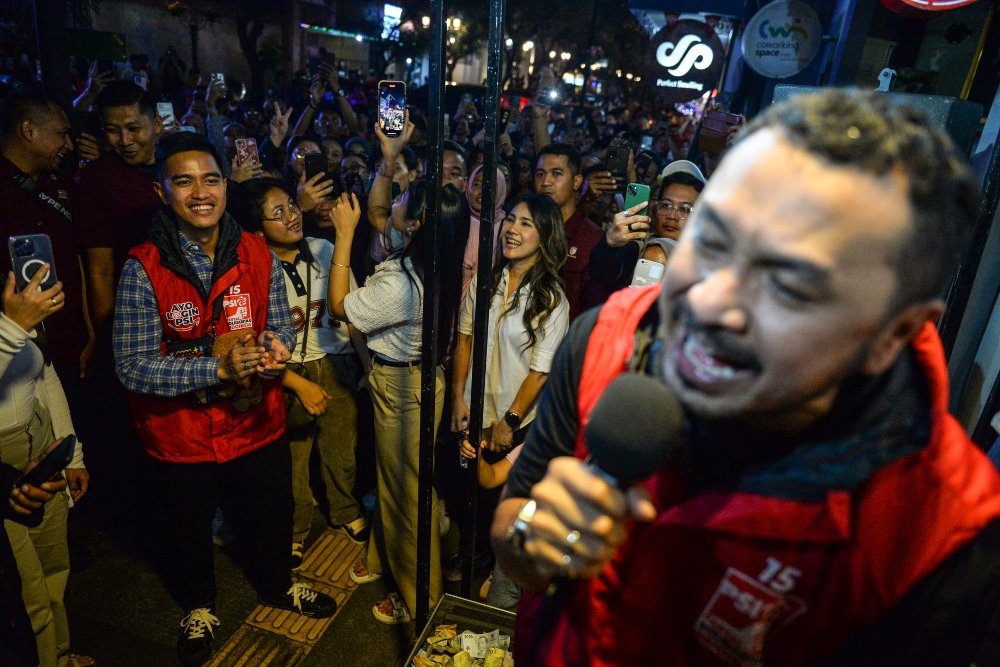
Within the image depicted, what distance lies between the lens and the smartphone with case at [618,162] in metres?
4.64

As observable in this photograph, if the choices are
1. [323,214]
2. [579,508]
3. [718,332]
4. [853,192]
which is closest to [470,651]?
[579,508]

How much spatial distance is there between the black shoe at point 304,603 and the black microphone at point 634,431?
3.02 metres

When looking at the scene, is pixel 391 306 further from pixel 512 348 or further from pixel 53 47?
pixel 53 47

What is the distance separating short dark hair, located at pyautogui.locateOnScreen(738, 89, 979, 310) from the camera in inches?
33.7

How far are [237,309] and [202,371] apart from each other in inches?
15.4

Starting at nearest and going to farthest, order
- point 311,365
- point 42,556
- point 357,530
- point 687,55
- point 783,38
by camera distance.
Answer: point 42,556, point 311,365, point 357,530, point 783,38, point 687,55

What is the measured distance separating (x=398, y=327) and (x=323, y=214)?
1.86 metres

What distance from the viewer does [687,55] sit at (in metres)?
10.2

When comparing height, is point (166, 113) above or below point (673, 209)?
above

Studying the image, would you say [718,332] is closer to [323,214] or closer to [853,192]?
[853,192]

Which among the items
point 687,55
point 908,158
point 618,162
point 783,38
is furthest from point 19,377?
point 687,55

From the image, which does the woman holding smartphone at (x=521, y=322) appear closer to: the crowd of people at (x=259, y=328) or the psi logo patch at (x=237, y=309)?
the crowd of people at (x=259, y=328)

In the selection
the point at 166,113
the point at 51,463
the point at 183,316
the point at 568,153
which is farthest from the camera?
the point at 166,113

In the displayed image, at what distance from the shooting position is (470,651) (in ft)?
8.61
